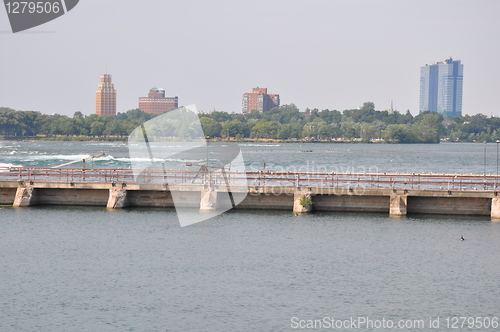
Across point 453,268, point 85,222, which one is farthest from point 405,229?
point 85,222

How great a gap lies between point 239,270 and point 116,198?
50.6ft

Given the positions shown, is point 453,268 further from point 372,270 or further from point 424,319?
point 424,319

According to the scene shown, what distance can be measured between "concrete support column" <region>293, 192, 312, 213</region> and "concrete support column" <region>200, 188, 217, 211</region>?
4935 mm

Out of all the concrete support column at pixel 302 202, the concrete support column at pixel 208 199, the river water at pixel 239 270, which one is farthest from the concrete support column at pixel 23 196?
the concrete support column at pixel 302 202

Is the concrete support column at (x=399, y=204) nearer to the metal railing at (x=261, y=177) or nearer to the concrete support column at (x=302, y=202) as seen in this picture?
the metal railing at (x=261, y=177)

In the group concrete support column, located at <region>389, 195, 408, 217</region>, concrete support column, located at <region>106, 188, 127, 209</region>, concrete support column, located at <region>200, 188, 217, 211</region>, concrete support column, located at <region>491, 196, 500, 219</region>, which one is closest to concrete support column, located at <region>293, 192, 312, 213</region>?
concrete support column, located at <region>200, 188, 217, 211</region>

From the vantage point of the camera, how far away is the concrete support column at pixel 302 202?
132 ft

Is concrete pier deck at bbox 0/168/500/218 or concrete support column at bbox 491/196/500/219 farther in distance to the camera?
concrete pier deck at bbox 0/168/500/218

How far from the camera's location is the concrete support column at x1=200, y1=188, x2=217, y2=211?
41.0 m

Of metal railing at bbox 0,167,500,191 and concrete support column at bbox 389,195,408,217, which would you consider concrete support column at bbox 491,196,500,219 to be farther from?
concrete support column at bbox 389,195,408,217

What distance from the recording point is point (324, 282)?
27.2 m

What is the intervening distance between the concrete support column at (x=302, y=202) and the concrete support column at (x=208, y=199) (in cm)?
493

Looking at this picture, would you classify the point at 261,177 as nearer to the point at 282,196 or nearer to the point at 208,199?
the point at 282,196

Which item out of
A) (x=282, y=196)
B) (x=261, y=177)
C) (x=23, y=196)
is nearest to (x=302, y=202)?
(x=282, y=196)
